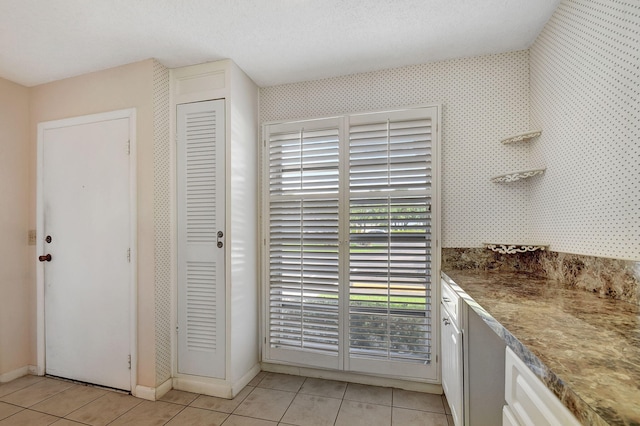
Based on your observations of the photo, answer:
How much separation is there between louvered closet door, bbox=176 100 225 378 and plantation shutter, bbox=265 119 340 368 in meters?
0.47

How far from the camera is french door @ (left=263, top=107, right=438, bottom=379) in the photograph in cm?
223

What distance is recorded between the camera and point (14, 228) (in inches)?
99.9

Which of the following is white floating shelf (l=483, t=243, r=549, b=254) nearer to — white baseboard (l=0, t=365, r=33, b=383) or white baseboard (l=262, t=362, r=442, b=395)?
white baseboard (l=262, t=362, r=442, b=395)

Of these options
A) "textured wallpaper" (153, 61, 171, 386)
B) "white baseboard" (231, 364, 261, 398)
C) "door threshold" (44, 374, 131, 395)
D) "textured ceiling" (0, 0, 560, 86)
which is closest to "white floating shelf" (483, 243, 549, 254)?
"textured ceiling" (0, 0, 560, 86)

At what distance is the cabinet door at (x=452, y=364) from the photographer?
5.11 ft

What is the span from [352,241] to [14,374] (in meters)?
3.03

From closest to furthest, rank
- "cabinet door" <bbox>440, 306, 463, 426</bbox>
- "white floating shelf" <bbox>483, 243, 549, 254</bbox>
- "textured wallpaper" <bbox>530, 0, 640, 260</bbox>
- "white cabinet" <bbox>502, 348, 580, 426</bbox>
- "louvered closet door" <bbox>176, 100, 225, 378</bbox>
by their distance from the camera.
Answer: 1. "white cabinet" <bbox>502, 348, 580, 426</bbox>
2. "textured wallpaper" <bbox>530, 0, 640, 260</bbox>
3. "cabinet door" <bbox>440, 306, 463, 426</bbox>
4. "white floating shelf" <bbox>483, 243, 549, 254</bbox>
5. "louvered closet door" <bbox>176, 100, 225, 378</bbox>

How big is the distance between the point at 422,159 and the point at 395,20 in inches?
37.0

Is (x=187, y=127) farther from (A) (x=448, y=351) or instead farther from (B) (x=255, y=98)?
(A) (x=448, y=351)

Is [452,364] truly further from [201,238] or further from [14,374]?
[14,374]

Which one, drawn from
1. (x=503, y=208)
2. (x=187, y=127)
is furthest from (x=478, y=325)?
(x=187, y=127)

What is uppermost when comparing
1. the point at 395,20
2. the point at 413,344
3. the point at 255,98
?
the point at 395,20

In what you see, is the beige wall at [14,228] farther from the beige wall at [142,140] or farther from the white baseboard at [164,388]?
the white baseboard at [164,388]

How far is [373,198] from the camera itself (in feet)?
7.63
